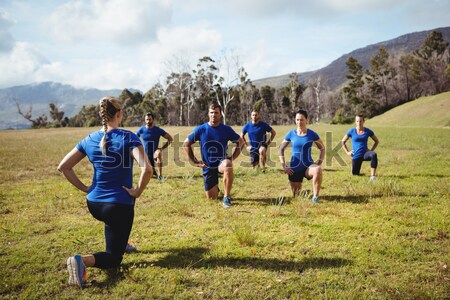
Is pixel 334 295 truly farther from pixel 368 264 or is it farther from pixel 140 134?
pixel 140 134

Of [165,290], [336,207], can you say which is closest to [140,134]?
[336,207]

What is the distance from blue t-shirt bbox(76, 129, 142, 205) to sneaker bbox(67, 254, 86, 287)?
2.42 ft

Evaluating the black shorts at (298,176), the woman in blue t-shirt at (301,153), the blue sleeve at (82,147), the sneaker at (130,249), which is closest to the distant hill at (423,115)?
the woman in blue t-shirt at (301,153)

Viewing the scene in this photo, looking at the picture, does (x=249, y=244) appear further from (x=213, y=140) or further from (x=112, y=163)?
(x=213, y=140)

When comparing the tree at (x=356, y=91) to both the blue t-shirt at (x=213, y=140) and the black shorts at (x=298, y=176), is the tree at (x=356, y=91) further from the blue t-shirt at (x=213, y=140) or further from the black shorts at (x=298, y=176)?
the blue t-shirt at (x=213, y=140)

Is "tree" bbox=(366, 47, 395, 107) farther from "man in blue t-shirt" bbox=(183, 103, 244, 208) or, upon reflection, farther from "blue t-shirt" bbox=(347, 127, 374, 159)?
"man in blue t-shirt" bbox=(183, 103, 244, 208)

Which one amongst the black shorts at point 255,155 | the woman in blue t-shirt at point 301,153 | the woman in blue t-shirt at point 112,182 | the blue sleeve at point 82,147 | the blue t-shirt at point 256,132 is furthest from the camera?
the black shorts at point 255,155

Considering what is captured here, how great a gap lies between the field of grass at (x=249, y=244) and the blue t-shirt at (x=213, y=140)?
1056 millimetres

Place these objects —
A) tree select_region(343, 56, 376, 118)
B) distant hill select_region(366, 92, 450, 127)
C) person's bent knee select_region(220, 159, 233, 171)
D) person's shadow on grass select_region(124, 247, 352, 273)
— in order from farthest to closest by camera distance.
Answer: tree select_region(343, 56, 376, 118), distant hill select_region(366, 92, 450, 127), person's bent knee select_region(220, 159, 233, 171), person's shadow on grass select_region(124, 247, 352, 273)

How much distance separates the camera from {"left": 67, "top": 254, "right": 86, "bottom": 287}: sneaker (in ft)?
12.1

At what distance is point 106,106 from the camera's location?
12.4ft

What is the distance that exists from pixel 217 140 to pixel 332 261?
4.04m

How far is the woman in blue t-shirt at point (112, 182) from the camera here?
3.78 meters

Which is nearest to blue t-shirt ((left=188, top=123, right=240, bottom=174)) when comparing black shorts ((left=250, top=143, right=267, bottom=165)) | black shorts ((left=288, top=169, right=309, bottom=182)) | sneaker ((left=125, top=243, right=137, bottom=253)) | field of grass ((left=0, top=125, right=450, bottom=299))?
field of grass ((left=0, top=125, right=450, bottom=299))
